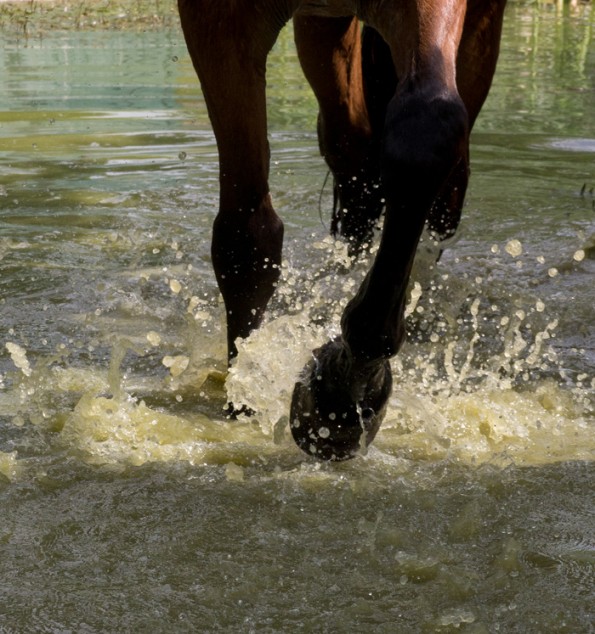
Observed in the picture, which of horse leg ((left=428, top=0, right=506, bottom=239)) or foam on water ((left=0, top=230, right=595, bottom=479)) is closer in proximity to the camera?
foam on water ((left=0, top=230, right=595, bottom=479))

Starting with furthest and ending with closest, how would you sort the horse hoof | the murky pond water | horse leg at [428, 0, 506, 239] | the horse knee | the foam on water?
horse leg at [428, 0, 506, 239], the foam on water, the horse hoof, the horse knee, the murky pond water

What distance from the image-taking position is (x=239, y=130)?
3229 millimetres

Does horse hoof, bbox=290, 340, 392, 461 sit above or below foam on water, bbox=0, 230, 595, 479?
above

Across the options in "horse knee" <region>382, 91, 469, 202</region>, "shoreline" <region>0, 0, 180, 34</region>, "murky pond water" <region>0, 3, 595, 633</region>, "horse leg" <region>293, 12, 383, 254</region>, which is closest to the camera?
"murky pond water" <region>0, 3, 595, 633</region>

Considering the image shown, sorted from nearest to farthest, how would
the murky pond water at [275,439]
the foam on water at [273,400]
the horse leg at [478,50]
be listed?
the murky pond water at [275,439] → the foam on water at [273,400] → the horse leg at [478,50]

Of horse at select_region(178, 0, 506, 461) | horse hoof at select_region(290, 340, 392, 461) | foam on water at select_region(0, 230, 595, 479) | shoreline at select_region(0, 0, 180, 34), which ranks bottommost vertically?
shoreline at select_region(0, 0, 180, 34)

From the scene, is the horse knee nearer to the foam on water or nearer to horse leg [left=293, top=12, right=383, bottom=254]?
the foam on water

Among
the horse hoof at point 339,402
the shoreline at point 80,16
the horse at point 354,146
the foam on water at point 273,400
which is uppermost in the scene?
the horse at point 354,146

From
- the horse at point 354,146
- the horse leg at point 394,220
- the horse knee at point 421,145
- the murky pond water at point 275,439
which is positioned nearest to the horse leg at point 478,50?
the horse at point 354,146

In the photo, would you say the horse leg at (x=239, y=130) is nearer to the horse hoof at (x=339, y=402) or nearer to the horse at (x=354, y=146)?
the horse at (x=354, y=146)

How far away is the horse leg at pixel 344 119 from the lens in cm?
401

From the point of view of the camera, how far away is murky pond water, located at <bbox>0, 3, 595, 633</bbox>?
2.29 metres

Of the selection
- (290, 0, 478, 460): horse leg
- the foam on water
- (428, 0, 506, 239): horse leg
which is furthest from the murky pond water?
(428, 0, 506, 239): horse leg

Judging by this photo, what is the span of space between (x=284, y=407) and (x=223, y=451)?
221mm
